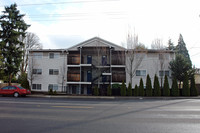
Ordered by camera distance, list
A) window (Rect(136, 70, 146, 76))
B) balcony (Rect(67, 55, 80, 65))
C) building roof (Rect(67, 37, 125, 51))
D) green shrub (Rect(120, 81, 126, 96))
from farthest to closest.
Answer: balcony (Rect(67, 55, 80, 65)) < window (Rect(136, 70, 146, 76)) < building roof (Rect(67, 37, 125, 51)) < green shrub (Rect(120, 81, 126, 96))

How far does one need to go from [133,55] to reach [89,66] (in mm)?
7627

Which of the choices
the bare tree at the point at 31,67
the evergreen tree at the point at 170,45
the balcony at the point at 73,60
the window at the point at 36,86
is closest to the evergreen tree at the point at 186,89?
the balcony at the point at 73,60

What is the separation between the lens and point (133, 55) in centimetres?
2520

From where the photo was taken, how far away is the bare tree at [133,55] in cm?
2525

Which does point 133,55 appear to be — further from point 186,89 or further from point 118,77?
point 186,89

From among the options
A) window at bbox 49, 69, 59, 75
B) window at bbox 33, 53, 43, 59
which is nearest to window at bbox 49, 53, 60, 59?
window at bbox 33, 53, 43, 59

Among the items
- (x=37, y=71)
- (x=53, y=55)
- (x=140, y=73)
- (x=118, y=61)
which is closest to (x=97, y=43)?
(x=118, y=61)

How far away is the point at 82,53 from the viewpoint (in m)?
28.8

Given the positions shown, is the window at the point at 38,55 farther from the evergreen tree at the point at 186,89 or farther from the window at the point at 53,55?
the evergreen tree at the point at 186,89

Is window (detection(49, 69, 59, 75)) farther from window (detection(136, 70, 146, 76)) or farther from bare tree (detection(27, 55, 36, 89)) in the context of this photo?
window (detection(136, 70, 146, 76))

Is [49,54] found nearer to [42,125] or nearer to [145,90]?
[145,90]

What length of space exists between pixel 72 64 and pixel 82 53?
2.64 m

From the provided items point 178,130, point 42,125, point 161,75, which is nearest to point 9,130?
point 42,125

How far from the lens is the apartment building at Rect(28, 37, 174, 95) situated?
2677cm
